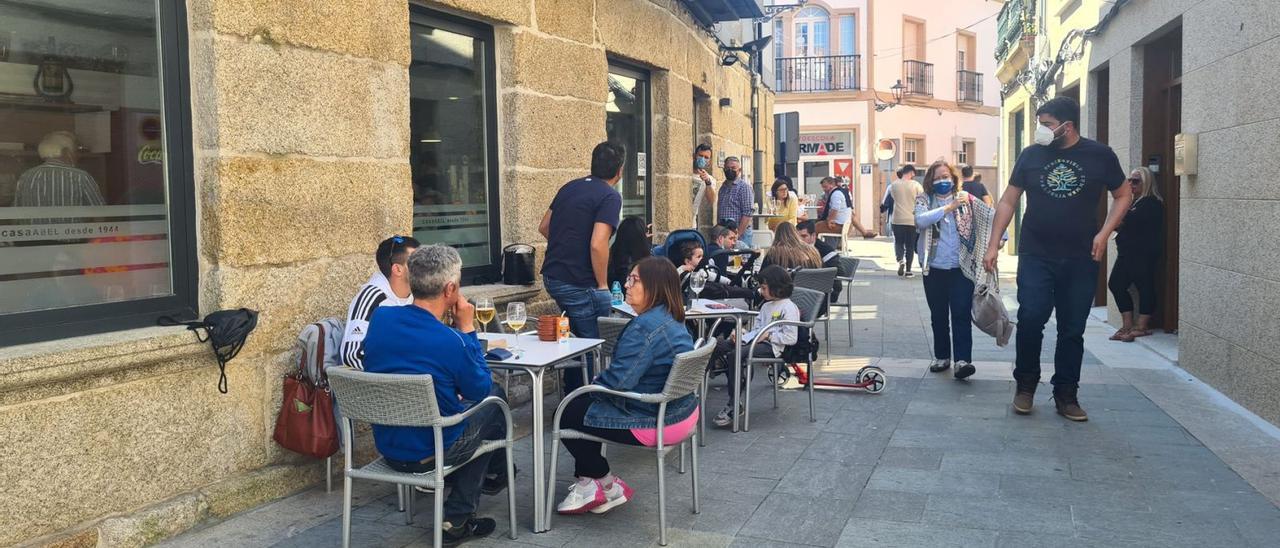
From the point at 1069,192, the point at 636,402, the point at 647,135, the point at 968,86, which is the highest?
the point at 968,86

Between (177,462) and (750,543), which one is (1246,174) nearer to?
(750,543)

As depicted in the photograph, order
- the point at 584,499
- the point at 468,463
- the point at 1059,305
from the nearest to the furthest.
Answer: the point at 468,463
the point at 584,499
the point at 1059,305

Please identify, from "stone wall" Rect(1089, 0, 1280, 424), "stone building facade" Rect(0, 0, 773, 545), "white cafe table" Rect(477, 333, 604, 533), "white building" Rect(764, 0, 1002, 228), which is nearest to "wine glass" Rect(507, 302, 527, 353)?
"white cafe table" Rect(477, 333, 604, 533)

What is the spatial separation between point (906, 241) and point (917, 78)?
16920 millimetres

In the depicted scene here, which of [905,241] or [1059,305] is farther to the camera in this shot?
[905,241]

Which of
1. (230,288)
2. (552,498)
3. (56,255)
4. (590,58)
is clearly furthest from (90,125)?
(590,58)

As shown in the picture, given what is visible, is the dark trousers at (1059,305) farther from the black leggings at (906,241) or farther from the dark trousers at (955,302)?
the black leggings at (906,241)

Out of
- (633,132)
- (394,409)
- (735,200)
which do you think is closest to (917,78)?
(735,200)

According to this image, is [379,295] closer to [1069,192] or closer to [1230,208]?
[1069,192]

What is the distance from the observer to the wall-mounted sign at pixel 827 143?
30984 millimetres

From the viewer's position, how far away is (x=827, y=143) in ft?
102

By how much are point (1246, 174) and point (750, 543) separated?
4.06 meters

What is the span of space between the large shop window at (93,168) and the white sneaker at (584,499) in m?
1.80

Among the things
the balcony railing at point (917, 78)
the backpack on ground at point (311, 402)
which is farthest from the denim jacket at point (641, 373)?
the balcony railing at point (917, 78)
